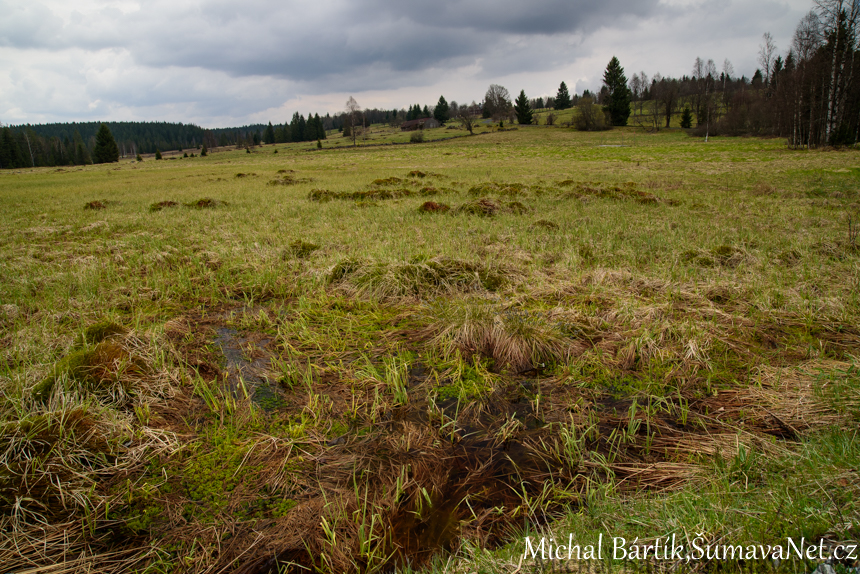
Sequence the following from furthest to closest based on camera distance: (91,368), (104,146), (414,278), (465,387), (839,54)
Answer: (104,146) < (839,54) < (414,278) < (465,387) < (91,368)

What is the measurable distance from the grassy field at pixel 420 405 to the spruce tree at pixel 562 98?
130908 millimetres

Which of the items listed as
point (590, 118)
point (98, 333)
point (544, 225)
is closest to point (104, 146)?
point (590, 118)

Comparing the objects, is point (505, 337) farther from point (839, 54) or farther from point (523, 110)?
point (523, 110)

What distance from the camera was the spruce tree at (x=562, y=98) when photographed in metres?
120

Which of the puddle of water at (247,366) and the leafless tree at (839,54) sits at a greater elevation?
the leafless tree at (839,54)

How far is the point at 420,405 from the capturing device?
3195mm

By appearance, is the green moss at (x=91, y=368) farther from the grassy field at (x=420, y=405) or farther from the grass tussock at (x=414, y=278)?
the grass tussock at (x=414, y=278)

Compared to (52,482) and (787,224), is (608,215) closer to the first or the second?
(787,224)

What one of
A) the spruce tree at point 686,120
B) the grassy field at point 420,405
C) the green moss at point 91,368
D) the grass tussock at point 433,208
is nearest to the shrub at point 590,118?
the spruce tree at point 686,120

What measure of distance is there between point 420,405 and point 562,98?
136 metres

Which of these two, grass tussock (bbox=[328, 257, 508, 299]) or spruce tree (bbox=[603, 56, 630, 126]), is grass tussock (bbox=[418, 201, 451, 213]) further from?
spruce tree (bbox=[603, 56, 630, 126])

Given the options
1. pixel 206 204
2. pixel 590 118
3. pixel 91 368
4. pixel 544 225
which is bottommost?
pixel 91 368

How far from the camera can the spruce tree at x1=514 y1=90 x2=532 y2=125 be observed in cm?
9319

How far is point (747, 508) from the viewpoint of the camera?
177 centimetres
